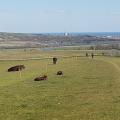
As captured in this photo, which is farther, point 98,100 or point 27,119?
point 98,100

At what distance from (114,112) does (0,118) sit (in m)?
5.08

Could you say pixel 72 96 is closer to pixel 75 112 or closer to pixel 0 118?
Answer: pixel 75 112

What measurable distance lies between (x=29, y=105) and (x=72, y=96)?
3699 mm

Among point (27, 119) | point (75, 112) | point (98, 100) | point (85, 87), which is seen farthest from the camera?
point (85, 87)

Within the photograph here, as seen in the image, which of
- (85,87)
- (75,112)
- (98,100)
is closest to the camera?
(75,112)

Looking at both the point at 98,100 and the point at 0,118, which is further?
the point at 98,100

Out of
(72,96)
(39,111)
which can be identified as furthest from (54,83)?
(39,111)

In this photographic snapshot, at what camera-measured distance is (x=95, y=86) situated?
29984 millimetres

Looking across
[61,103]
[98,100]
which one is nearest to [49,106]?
[61,103]

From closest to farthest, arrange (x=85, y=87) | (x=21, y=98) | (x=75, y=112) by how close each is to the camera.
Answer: (x=75, y=112)
(x=21, y=98)
(x=85, y=87)

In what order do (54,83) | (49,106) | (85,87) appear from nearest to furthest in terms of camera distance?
(49,106), (85,87), (54,83)

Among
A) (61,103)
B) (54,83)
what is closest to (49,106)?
(61,103)

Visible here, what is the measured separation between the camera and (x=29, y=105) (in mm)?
22281

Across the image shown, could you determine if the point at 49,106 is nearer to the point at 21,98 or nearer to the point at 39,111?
the point at 39,111
